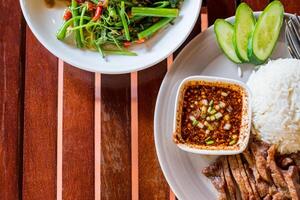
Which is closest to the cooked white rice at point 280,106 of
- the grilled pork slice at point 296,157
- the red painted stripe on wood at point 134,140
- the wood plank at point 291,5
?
the grilled pork slice at point 296,157

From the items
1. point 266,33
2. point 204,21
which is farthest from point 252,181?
point 204,21

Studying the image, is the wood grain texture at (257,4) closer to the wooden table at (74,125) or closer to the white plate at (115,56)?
the wooden table at (74,125)

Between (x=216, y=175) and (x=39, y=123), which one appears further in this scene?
(x=39, y=123)

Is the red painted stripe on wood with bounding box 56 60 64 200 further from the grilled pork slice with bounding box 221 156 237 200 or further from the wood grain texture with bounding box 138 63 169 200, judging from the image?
the grilled pork slice with bounding box 221 156 237 200

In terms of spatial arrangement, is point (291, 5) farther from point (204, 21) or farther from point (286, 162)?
point (286, 162)

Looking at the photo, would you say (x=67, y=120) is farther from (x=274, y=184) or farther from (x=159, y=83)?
(x=274, y=184)
